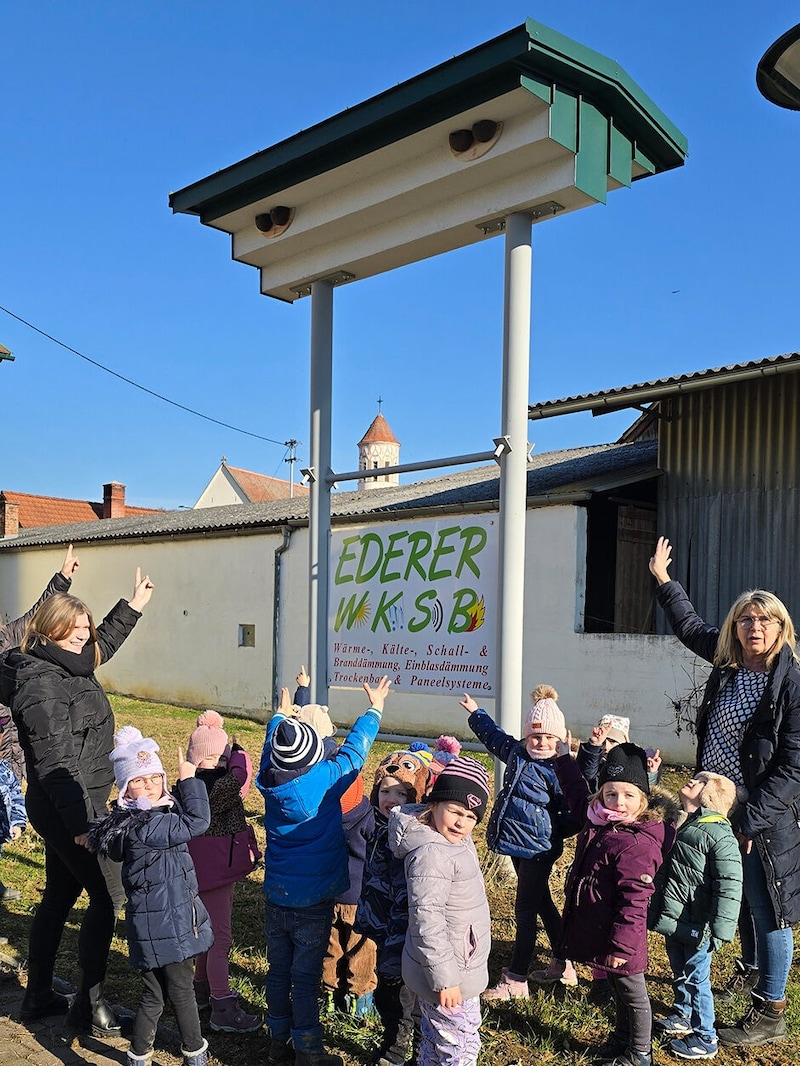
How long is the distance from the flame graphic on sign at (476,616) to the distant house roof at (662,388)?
556cm

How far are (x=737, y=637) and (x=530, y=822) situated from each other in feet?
4.09

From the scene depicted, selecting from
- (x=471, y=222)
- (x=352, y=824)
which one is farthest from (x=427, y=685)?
(x=471, y=222)

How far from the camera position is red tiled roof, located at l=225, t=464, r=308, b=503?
48812 millimetres

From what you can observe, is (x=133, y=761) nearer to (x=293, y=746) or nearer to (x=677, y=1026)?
(x=293, y=746)

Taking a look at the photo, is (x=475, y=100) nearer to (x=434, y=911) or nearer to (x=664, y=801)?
(x=664, y=801)

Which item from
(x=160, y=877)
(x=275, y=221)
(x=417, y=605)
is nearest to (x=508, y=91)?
(x=275, y=221)

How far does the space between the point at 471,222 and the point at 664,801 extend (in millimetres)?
4037

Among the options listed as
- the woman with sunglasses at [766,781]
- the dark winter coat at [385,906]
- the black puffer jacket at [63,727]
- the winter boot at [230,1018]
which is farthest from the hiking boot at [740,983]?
the black puffer jacket at [63,727]

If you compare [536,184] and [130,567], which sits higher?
[536,184]

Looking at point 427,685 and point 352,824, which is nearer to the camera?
point 352,824

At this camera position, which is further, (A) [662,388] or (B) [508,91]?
(A) [662,388]

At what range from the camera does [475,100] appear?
555 centimetres

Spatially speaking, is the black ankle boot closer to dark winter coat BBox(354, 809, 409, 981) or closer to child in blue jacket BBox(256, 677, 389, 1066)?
child in blue jacket BBox(256, 677, 389, 1066)

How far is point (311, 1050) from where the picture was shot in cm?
351
